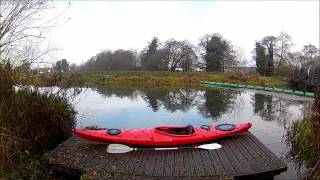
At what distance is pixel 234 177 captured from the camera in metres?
6.30

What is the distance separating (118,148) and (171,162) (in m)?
1.19

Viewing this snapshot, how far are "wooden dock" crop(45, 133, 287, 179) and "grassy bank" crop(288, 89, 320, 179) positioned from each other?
71 centimetres

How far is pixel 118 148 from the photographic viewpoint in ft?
24.6

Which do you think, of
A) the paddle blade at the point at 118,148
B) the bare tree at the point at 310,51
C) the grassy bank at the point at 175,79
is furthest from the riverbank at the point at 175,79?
the paddle blade at the point at 118,148

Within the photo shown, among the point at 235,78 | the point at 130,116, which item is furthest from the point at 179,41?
the point at 130,116

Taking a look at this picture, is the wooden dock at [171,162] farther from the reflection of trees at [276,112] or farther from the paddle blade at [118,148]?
the reflection of trees at [276,112]

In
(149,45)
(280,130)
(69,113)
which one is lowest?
(280,130)

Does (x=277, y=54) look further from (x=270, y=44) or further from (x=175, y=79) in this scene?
(x=175, y=79)

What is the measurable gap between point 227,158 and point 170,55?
4917 cm

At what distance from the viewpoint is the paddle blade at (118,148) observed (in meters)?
7.46

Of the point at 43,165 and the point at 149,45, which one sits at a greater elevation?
the point at 149,45

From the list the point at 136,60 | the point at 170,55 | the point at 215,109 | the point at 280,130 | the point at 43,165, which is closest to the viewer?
the point at 43,165

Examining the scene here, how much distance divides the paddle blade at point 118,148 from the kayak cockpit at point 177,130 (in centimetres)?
95

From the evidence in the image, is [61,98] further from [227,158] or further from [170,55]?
[170,55]
